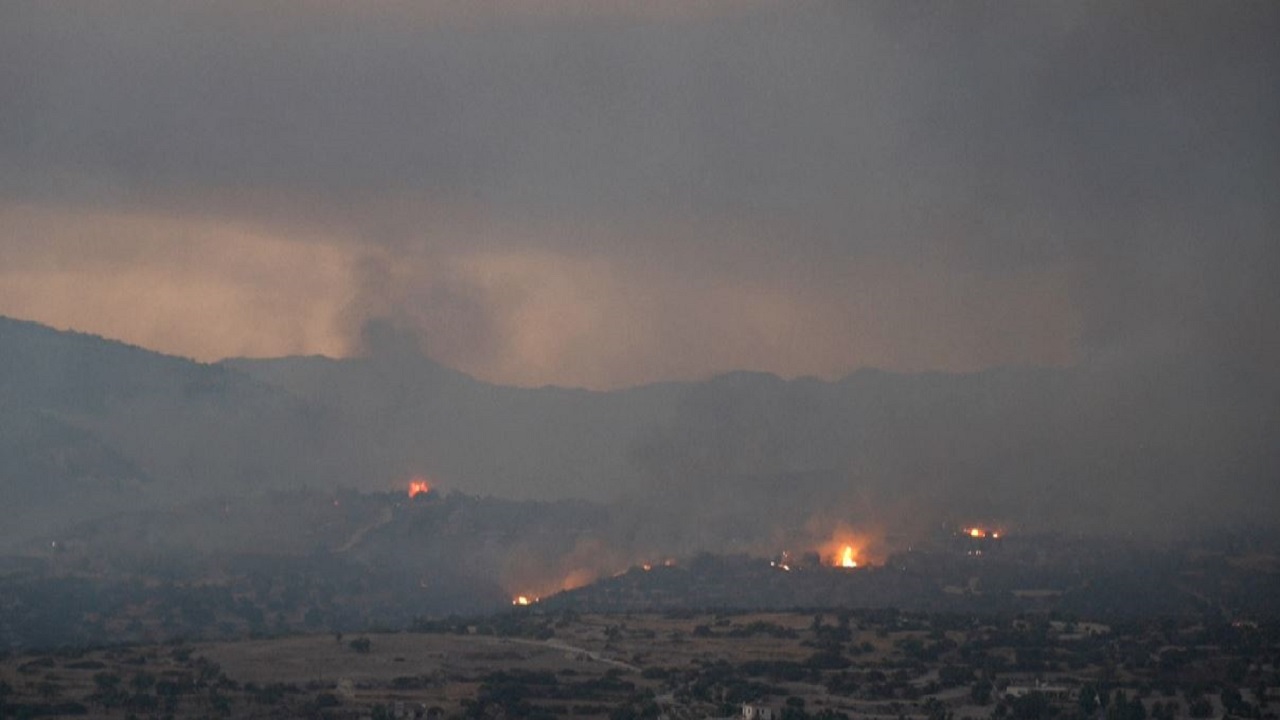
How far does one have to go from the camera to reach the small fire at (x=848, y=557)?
169250 millimetres

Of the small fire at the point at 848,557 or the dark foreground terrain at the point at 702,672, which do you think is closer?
the dark foreground terrain at the point at 702,672

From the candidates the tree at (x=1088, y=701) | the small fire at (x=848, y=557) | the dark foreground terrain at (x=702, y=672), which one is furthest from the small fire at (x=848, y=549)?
the tree at (x=1088, y=701)

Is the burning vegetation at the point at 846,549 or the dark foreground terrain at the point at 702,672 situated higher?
the burning vegetation at the point at 846,549

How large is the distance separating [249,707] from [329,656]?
16355mm

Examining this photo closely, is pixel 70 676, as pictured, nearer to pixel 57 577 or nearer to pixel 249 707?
pixel 249 707

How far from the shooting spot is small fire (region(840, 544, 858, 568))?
169m

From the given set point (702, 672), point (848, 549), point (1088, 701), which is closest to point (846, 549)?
point (848, 549)

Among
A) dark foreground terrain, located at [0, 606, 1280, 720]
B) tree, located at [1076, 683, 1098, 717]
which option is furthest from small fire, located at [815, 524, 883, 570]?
tree, located at [1076, 683, 1098, 717]

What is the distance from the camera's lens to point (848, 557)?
172 metres

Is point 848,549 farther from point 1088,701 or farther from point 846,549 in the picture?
point 1088,701

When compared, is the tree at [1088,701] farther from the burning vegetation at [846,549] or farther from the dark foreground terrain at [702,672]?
the burning vegetation at [846,549]

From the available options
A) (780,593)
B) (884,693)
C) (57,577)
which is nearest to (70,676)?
(884,693)

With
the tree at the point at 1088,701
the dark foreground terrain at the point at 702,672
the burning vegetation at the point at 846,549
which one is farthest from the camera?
the burning vegetation at the point at 846,549

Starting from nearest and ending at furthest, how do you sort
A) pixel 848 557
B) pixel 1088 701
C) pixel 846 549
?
1. pixel 1088 701
2. pixel 848 557
3. pixel 846 549
